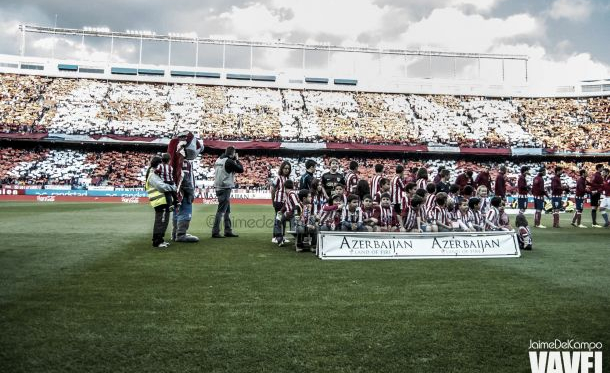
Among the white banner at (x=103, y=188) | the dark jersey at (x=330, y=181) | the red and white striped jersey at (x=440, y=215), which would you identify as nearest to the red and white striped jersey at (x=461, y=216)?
the red and white striped jersey at (x=440, y=215)

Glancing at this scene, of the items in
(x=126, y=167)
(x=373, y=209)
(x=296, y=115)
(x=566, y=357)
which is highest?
(x=296, y=115)

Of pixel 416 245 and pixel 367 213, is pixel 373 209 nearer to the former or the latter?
pixel 367 213

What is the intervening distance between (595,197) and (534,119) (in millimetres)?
34580

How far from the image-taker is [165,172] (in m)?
9.30

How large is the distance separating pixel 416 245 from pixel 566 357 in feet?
15.8

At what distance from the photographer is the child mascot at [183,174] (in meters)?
9.81

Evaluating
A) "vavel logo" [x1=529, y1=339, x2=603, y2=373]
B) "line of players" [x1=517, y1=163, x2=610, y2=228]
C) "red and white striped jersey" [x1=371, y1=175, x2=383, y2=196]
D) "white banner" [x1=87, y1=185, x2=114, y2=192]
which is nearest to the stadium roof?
"white banner" [x1=87, y1=185, x2=114, y2=192]

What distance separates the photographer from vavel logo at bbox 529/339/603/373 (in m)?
3.41

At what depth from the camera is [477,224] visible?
10250 millimetres

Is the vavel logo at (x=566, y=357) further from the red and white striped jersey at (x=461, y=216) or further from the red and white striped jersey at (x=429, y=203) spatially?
the red and white striped jersey at (x=461, y=216)

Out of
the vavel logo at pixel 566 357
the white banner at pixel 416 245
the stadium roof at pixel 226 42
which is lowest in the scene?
the vavel logo at pixel 566 357

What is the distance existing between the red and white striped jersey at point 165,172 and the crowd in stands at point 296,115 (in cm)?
3206

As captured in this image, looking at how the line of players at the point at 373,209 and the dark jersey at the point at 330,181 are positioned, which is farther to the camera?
the dark jersey at the point at 330,181

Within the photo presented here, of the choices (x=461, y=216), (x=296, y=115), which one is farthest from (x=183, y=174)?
(x=296, y=115)
